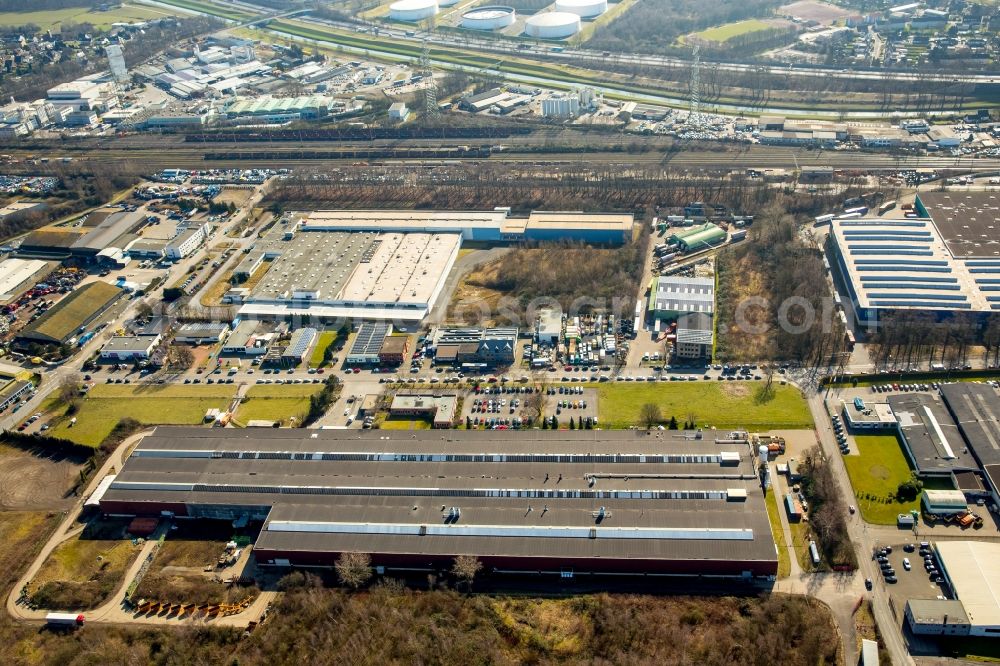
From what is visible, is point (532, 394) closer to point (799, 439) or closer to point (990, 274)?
point (799, 439)

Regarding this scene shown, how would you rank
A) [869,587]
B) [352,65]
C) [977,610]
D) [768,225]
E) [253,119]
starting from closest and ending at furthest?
1. [977,610]
2. [869,587]
3. [768,225]
4. [253,119]
5. [352,65]

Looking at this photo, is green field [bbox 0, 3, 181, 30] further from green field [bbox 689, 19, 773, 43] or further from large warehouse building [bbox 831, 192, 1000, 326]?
large warehouse building [bbox 831, 192, 1000, 326]

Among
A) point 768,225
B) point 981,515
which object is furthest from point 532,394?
point 768,225

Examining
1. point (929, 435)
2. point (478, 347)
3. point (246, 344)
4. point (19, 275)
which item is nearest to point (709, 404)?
point (929, 435)

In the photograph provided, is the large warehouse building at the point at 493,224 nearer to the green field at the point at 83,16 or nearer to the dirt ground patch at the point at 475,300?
the dirt ground patch at the point at 475,300

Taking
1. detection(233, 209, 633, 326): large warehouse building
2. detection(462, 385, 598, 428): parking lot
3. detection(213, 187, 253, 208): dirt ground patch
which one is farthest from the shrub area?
detection(213, 187, 253, 208): dirt ground patch
